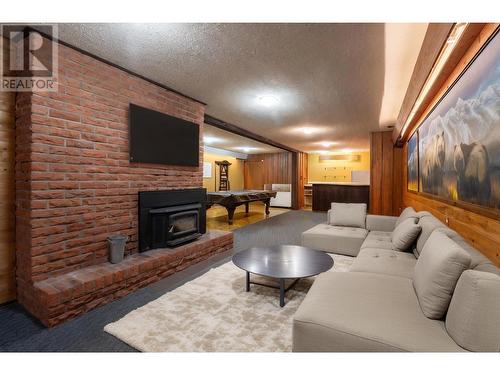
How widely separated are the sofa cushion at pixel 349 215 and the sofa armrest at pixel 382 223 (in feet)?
0.29

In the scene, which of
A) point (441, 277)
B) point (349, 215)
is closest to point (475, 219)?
point (441, 277)

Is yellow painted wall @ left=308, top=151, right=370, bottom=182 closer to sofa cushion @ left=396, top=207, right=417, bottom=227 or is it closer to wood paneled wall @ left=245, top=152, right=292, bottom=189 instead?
wood paneled wall @ left=245, top=152, right=292, bottom=189

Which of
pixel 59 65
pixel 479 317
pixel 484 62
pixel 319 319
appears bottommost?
pixel 319 319

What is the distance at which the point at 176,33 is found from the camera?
209 centimetres

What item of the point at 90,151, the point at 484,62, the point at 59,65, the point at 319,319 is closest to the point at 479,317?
the point at 319,319

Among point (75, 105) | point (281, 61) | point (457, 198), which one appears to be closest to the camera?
point (457, 198)

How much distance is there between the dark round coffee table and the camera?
2.17 metres

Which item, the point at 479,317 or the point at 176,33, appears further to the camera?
the point at 176,33

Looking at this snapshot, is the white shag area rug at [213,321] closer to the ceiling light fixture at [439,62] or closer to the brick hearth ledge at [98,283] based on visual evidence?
the brick hearth ledge at [98,283]

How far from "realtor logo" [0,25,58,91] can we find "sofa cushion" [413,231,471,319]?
3.23 m

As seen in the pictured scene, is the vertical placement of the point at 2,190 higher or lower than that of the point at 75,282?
higher

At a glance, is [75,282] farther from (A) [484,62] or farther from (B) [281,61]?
(A) [484,62]

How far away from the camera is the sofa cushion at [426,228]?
2.16 meters
